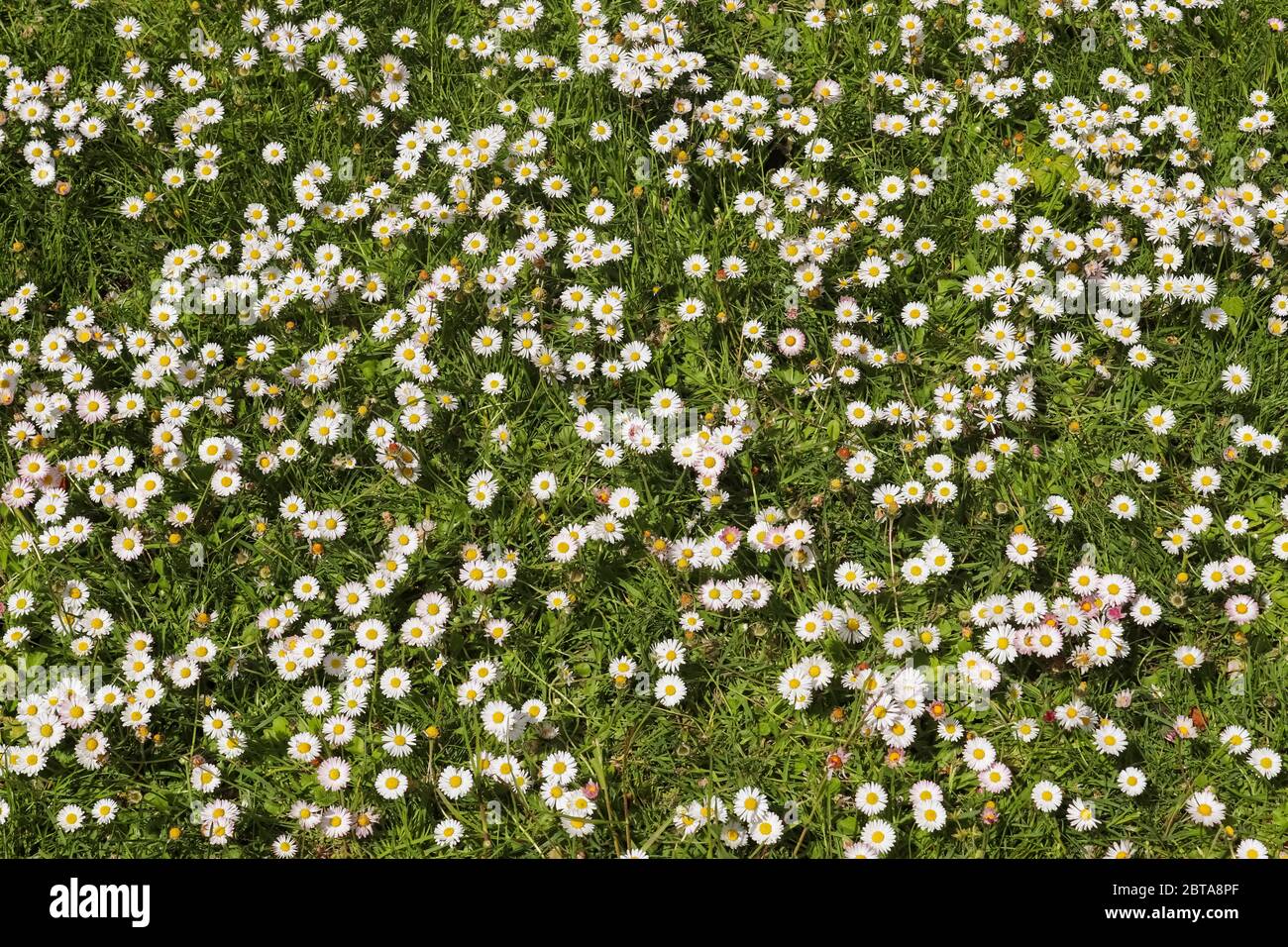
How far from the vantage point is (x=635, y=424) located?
3.46 metres

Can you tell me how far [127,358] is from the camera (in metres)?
3.65

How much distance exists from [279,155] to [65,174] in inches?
31.8

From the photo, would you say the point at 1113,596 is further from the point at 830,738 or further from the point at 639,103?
the point at 639,103

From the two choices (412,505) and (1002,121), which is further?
(1002,121)

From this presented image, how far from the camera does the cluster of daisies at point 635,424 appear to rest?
309cm

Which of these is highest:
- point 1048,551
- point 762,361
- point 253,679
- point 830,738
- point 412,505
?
point 762,361

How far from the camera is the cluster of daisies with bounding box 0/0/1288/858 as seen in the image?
3.09 m

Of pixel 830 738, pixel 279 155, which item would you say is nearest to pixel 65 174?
pixel 279 155

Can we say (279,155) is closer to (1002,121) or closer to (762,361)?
(762,361)
